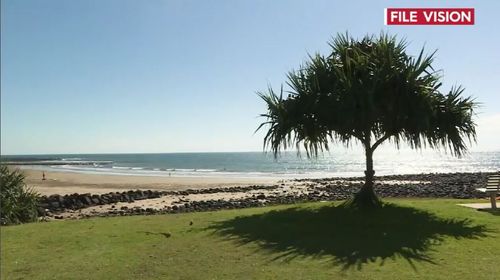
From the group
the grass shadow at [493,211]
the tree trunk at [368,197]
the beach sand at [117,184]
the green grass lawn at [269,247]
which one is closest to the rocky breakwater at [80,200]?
the beach sand at [117,184]

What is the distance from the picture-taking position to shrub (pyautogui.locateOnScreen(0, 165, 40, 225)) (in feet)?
51.2

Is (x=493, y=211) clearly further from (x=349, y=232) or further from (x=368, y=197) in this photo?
(x=349, y=232)

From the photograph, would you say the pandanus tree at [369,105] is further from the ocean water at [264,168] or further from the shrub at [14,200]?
the ocean water at [264,168]

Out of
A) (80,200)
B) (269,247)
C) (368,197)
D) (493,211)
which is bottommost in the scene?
(80,200)

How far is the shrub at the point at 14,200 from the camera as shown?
15.6 metres

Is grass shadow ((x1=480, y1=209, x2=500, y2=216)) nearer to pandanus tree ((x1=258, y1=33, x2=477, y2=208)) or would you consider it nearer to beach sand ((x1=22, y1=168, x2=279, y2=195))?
pandanus tree ((x1=258, y1=33, x2=477, y2=208))

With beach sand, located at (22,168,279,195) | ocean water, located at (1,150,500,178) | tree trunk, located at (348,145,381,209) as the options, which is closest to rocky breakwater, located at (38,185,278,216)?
beach sand, located at (22,168,279,195)

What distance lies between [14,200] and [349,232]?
40.2 feet

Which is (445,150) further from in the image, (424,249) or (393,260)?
(393,260)

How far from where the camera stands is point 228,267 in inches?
306

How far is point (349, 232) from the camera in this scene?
10.5m

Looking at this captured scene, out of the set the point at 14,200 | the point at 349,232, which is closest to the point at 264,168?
the point at 14,200

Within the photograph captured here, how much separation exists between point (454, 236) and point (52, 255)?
27.5ft

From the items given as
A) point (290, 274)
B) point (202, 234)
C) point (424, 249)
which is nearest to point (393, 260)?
point (424, 249)
